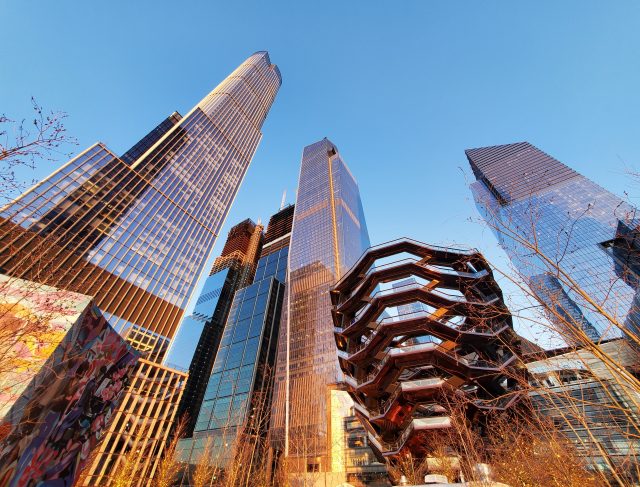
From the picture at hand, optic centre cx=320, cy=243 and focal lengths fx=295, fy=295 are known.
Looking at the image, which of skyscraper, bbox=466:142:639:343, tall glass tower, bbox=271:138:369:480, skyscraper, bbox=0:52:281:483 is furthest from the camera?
tall glass tower, bbox=271:138:369:480

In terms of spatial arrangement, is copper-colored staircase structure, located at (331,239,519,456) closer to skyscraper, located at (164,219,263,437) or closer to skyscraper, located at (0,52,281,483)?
skyscraper, located at (0,52,281,483)

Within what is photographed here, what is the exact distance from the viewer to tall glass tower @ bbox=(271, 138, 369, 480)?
57.9 m

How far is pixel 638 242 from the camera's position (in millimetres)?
36531

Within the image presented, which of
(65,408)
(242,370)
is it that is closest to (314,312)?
(242,370)

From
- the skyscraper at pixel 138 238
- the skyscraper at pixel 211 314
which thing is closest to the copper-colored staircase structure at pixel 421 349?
the skyscraper at pixel 138 238

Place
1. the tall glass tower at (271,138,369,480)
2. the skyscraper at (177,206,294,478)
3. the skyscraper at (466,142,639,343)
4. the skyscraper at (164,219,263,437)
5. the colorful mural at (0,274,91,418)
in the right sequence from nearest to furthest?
the colorful mural at (0,274,91,418) → the skyscraper at (466,142,639,343) → the tall glass tower at (271,138,369,480) → the skyscraper at (177,206,294,478) → the skyscraper at (164,219,263,437)

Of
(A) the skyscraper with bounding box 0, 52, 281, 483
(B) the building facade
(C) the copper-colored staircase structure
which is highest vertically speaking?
(A) the skyscraper with bounding box 0, 52, 281, 483

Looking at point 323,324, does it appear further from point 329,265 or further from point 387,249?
point 387,249

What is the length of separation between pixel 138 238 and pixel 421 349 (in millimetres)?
52895

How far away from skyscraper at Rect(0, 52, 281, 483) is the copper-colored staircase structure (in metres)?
37.0

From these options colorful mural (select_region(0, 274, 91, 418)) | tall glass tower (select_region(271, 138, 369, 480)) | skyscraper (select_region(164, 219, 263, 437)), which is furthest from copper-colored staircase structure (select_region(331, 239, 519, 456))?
skyscraper (select_region(164, 219, 263, 437))

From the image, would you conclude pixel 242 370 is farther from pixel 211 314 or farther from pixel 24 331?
pixel 24 331

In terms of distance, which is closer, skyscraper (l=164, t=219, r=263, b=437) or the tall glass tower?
the tall glass tower

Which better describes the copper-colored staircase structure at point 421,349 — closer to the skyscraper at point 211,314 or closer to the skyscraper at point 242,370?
the skyscraper at point 242,370
